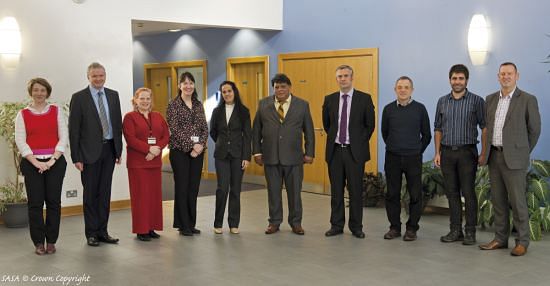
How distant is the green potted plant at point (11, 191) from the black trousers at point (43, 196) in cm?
140

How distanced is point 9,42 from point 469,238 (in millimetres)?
→ 4994

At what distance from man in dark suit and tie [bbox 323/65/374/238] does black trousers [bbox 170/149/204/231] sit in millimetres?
1273

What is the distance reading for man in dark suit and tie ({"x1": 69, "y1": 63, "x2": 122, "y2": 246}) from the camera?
5754 millimetres

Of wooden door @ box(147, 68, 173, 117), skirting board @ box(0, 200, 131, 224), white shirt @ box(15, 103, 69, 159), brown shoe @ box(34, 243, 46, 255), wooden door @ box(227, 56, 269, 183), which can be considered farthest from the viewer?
wooden door @ box(147, 68, 173, 117)

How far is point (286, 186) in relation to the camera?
6434 millimetres

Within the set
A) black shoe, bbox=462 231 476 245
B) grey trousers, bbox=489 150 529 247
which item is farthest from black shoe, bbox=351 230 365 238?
grey trousers, bbox=489 150 529 247

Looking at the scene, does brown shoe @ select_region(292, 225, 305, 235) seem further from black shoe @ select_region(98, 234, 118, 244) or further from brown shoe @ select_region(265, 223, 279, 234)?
black shoe @ select_region(98, 234, 118, 244)

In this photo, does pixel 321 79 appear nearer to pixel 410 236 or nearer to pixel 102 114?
pixel 410 236

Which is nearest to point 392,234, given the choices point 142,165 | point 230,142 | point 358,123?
point 358,123

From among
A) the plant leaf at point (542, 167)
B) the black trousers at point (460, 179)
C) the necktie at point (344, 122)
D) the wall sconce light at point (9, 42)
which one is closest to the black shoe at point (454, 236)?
the black trousers at point (460, 179)

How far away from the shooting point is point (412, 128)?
6062 millimetres

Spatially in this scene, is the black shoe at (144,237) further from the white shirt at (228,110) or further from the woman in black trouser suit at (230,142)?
the white shirt at (228,110)

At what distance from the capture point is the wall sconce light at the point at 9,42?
6977 mm

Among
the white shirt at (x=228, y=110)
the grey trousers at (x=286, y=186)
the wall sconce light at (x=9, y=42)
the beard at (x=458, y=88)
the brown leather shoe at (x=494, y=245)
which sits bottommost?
the brown leather shoe at (x=494, y=245)
